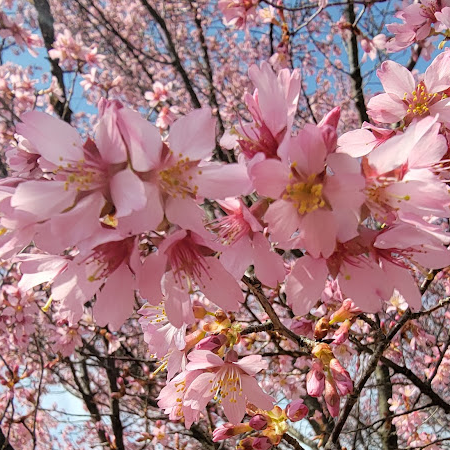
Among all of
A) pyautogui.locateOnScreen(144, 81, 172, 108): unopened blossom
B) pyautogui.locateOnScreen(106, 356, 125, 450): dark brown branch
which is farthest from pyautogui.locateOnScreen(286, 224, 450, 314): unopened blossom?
pyautogui.locateOnScreen(144, 81, 172, 108): unopened blossom

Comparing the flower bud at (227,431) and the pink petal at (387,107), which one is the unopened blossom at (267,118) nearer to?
the pink petal at (387,107)

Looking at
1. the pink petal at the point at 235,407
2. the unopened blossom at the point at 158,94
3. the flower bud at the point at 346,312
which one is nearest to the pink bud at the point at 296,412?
the pink petal at the point at 235,407

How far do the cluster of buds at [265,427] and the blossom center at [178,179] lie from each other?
3.18 ft

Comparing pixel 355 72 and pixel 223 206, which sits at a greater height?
pixel 355 72

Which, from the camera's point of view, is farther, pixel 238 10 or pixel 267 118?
pixel 238 10

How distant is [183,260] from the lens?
2.99 feet

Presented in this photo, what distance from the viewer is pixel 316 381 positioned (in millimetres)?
1273

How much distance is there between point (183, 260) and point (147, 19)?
926cm

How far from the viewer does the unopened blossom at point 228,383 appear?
1.25m

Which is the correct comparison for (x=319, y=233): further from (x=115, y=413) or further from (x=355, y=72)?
(x=115, y=413)

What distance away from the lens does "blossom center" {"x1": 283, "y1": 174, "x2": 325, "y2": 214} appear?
806 millimetres

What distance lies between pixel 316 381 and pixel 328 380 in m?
0.05

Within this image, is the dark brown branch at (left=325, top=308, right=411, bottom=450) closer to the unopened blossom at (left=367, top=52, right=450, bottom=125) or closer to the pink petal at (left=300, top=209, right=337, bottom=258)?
the unopened blossom at (left=367, top=52, right=450, bottom=125)

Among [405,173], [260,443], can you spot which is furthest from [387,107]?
[260,443]
